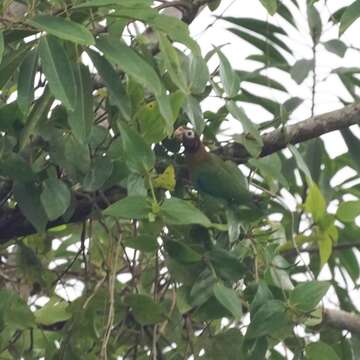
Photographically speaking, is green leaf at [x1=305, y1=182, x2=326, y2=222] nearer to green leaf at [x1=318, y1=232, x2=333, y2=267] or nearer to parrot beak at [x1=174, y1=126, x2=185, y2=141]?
green leaf at [x1=318, y1=232, x2=333, y2=267]

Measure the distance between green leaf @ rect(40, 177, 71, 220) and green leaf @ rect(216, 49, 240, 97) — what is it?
21 centimetres

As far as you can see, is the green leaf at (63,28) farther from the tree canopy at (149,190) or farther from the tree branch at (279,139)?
the tree branch at (279,139)

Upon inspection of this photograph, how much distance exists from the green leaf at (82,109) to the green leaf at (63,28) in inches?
3.7

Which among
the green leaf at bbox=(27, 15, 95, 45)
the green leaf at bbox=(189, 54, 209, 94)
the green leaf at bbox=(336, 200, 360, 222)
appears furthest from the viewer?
the green leaf at bbox=(336, 200, 360, 222)

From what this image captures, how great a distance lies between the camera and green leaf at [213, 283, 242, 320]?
1.06 m

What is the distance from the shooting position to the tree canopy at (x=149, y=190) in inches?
39.6

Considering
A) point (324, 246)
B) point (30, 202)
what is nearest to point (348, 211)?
point (324, 246)

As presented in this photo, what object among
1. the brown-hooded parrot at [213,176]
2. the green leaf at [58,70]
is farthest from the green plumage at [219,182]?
the green leaf at [58,70]

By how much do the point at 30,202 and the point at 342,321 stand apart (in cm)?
45

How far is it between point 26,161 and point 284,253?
0.38 m

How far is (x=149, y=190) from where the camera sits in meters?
1.12

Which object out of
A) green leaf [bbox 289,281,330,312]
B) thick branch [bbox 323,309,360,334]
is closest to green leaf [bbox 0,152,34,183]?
green leaf [bbox 289,281,330,312]

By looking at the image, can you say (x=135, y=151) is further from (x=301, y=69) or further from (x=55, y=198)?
(x=301, y=69)

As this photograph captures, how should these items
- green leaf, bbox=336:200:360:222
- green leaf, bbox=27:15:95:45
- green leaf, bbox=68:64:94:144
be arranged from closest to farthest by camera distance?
1. green leaf, bbox=27:15:95:45
2. green leaf, bbox=68:64:94:144
3. green leaf, bbox=336:200:360:222
